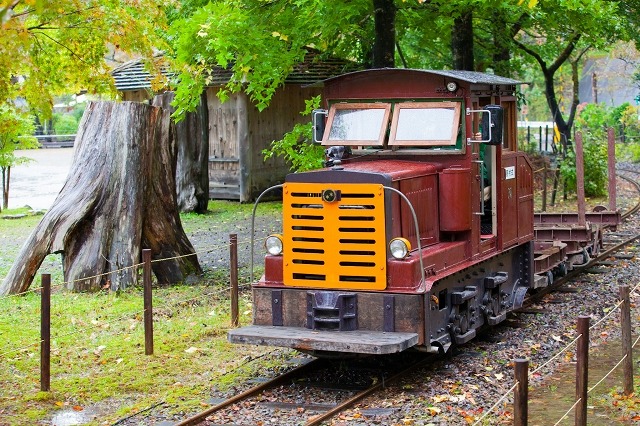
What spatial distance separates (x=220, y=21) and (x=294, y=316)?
21.1 ft

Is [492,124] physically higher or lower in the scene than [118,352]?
higher

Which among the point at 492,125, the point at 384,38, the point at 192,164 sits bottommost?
the point at 192,164

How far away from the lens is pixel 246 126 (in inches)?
1067

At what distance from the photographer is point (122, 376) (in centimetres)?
1042

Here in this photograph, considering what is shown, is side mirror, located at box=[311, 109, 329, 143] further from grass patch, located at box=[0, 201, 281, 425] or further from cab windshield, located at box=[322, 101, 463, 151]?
grass patch, located at box=[0, 201, 281, 425]

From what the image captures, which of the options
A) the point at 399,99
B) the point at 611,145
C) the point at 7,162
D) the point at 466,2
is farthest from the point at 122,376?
the point at 7,162

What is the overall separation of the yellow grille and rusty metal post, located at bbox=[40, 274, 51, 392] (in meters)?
2.42

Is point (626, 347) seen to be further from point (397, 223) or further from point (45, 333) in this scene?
point (45, 333)

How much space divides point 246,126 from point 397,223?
17348mm

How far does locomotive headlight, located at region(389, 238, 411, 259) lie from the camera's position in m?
9.81

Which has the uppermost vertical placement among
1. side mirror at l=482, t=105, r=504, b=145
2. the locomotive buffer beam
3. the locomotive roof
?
the locomotive roof

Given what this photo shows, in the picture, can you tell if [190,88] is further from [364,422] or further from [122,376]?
[364,422]

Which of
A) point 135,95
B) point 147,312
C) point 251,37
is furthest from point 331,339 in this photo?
point 135,95

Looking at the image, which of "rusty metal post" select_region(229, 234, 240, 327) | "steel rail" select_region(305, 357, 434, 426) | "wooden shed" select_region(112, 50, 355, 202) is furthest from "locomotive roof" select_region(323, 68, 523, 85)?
"wooden shed" select_region(112, 50, 355, 202)
